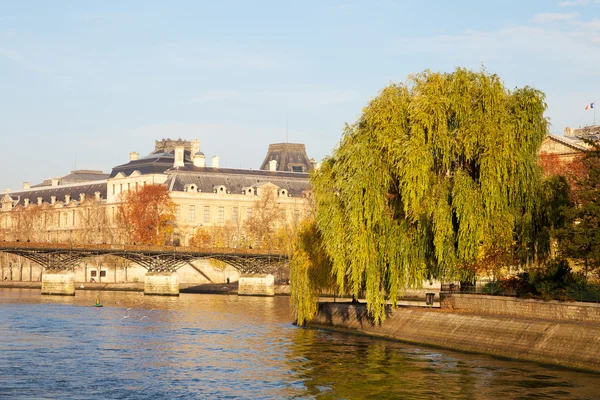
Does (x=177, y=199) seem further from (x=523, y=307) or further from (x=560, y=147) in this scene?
(x=523, y=307)

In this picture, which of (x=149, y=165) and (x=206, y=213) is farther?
(x=149, y=165)

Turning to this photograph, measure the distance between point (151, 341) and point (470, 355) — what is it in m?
16.6

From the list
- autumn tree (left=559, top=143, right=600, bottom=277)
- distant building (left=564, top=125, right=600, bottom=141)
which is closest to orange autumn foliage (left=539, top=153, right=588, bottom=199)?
distant building (left=564, top=125, right=600, bottom=141)

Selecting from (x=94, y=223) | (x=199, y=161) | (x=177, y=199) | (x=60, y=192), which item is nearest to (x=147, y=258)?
(x=94, y=223)

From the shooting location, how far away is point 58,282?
104688mm

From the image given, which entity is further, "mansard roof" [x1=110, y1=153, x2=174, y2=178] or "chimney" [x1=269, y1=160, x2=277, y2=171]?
"chimney" [x1=269, y1=160, x2=277, y2=171]

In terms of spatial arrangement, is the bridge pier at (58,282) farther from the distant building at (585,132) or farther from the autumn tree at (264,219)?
the distant building at (585,132)

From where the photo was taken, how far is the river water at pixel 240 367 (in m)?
36.4

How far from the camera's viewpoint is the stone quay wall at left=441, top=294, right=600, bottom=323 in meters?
42.8

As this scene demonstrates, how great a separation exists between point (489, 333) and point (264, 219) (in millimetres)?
88565

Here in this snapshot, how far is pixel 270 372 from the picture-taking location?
135ft

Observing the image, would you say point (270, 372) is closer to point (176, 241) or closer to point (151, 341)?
point (151, 341)

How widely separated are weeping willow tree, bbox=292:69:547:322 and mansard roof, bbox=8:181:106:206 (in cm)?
11928

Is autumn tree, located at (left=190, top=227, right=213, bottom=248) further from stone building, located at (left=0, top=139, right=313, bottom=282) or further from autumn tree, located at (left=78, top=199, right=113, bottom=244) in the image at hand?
autumn tree, located at (left=78, top=199, right=113, bottom=244)
